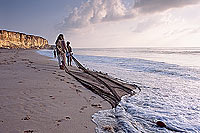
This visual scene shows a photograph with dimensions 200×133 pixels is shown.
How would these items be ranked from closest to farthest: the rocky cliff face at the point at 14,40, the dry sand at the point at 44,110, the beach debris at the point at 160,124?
the dry sand at the point at 44,110 → the beach debris at the point at 160,124 → the rocky cliff face at the point at 14,40

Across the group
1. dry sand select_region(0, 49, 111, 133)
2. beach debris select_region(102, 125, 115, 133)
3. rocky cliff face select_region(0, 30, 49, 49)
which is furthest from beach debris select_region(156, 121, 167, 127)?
rocky cliff face select_region(0, 30, 49, 49)

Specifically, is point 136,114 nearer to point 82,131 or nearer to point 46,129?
point 82,131

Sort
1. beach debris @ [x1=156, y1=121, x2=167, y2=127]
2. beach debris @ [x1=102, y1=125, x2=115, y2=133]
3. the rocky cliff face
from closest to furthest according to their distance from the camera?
beach debris @ [x1=102, y1=125, x2=115, y2=133] < beach debris @ [x1=156, y1=121, x2=167, y2=127] < the rocky cliff face

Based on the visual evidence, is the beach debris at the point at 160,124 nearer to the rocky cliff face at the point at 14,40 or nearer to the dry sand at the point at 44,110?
the dry sand at the point at 44,110

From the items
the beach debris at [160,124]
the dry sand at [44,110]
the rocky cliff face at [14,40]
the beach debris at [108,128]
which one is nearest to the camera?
the dry sand at [44,110]

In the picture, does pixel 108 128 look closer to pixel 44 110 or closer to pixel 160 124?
pixel 160 124

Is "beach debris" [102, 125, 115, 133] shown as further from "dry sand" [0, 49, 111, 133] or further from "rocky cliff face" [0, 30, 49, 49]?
"rocky cliff face" [0, 30, 49, 49]

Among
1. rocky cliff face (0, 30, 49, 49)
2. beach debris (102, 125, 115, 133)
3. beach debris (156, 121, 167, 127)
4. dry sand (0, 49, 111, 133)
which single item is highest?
rocky cliff face (0, 30, 49, 49)

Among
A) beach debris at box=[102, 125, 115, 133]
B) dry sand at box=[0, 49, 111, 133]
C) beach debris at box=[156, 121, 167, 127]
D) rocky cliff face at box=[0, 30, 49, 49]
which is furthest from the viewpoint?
rocky cliff face at box=[0, 30, 49, 49]

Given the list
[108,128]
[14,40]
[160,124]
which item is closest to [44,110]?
[108,128]

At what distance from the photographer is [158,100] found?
4.57m

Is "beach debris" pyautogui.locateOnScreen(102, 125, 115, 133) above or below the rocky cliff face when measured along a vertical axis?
below

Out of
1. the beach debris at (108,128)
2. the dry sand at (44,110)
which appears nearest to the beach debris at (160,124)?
the beach debris at (108,128)

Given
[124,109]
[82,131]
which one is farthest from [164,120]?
[82,131]
